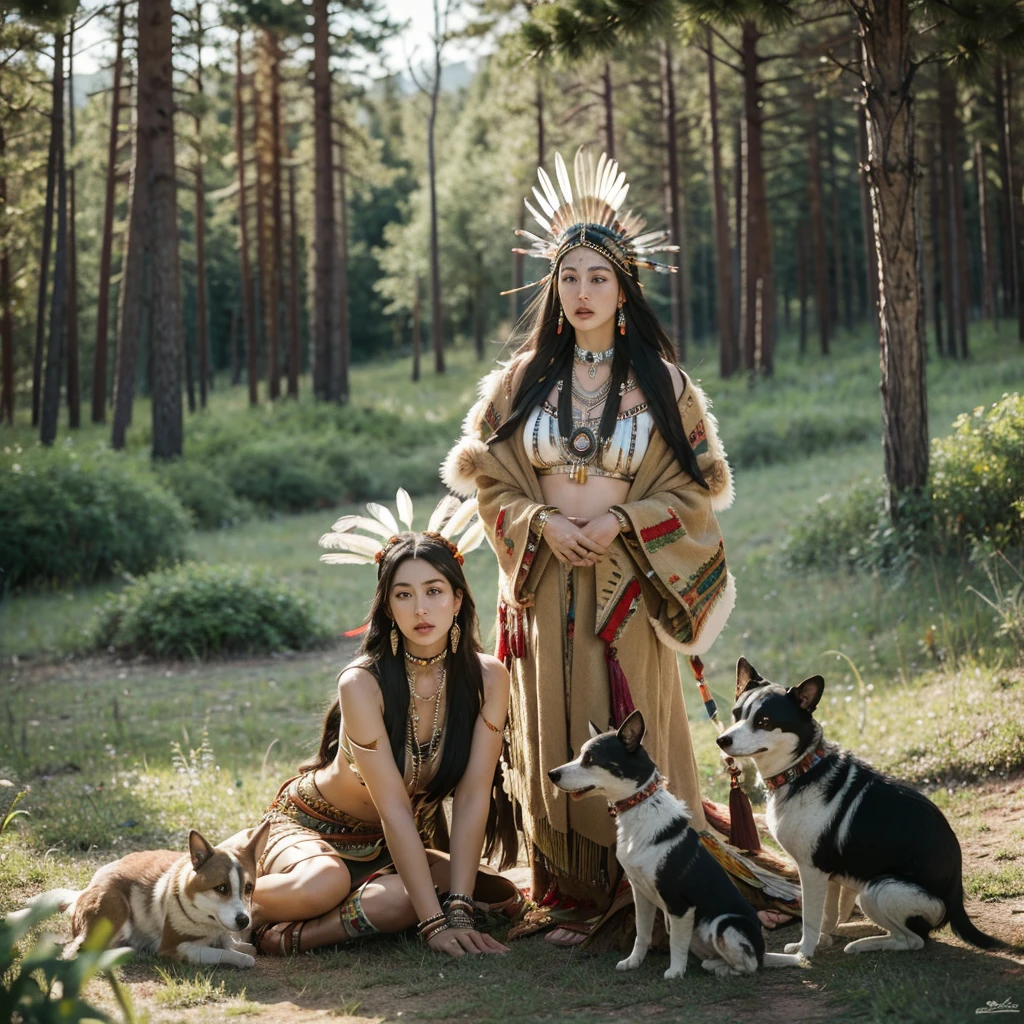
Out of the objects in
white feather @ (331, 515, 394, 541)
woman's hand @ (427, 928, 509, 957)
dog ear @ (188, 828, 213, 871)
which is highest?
white feather @ (331, 515, 394, 541)

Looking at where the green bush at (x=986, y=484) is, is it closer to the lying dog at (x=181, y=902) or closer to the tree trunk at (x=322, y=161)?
the lying dog at (x=181, y=902)

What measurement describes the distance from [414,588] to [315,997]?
1.37 metres

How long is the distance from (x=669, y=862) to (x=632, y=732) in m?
0.40

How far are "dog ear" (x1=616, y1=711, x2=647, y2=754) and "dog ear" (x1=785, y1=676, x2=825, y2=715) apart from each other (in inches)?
19.3

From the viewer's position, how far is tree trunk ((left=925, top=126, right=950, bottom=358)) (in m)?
27.7

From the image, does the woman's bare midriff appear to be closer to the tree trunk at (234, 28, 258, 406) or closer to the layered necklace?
the layered necklace

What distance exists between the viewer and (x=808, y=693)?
369cm

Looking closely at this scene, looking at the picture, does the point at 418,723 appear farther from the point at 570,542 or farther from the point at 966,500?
the point at 966,500

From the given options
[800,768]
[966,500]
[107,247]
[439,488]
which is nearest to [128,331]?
[439,488]

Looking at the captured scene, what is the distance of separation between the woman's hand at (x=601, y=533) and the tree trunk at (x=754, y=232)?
53.7ft

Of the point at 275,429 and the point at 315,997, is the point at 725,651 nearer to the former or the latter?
the point at 315,997

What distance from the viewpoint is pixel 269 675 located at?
31.5ft

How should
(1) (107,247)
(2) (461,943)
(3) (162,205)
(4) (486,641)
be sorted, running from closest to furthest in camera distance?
1. (2) (461,943)
2. (4) (486,641)
3. (3) (162,205)
4. (1) (107,247)

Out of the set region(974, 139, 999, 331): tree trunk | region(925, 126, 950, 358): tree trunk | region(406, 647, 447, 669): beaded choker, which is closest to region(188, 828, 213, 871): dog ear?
region(406, 647, 447, 669): beaded choker
